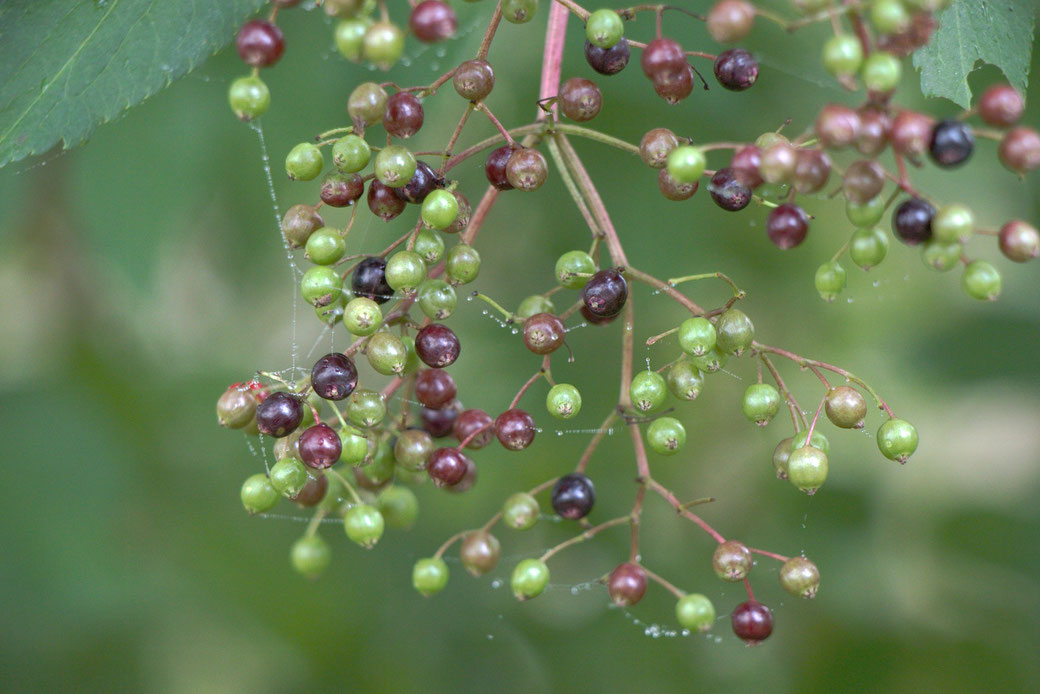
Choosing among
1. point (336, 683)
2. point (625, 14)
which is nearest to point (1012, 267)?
point (625, 14)

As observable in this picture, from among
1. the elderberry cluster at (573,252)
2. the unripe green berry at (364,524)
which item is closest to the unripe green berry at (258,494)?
the elderberry cluster at (573,252)

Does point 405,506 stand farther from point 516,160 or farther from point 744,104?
point 744,104

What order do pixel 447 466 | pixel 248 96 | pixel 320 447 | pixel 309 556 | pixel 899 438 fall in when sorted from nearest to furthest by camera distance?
pixel 248 96 → pixel 320 447 → pixel 899 438 → pixel 447 466 → pixel 309 556

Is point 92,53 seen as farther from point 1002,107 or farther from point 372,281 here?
point 1002,107

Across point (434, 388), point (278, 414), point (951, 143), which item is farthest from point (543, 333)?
point (951, 143)

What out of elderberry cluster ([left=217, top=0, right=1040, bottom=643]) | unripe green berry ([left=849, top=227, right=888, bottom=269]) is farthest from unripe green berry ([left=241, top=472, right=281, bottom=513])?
unripe green berry ([left=849, top=227, right=888, bottom=269])

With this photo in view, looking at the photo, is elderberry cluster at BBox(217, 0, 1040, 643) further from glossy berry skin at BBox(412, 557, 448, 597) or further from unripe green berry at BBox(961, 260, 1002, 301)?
glossy berry skin at BBox(412, 557, 448, 597)

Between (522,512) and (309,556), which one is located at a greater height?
(522,512)

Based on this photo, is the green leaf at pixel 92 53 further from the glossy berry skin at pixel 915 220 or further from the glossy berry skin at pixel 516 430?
the glossy berry skin at pixel 915 220
